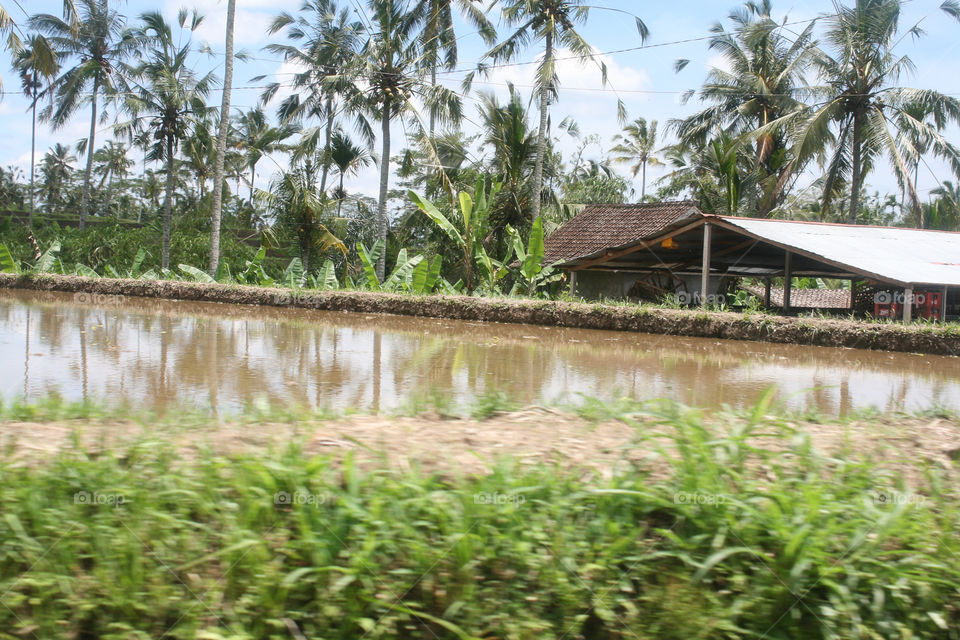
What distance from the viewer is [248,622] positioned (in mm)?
2525

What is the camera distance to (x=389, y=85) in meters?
23.7

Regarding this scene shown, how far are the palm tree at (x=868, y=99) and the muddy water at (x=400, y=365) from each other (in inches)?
350

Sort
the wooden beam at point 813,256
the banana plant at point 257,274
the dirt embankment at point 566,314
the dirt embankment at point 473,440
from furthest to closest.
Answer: the banana plant at point 257,274
the wooden beam at point 813,256
the dirt embankment at point 566,314
the dirt embankment at point 473,440

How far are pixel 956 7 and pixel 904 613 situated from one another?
23.6 m

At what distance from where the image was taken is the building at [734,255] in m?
16.2

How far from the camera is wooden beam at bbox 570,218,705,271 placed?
724 inches

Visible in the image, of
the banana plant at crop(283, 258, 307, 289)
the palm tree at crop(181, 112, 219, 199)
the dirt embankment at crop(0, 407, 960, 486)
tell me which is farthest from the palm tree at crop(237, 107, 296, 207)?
the dirt embankment at crop(0, 407, 960, 486)

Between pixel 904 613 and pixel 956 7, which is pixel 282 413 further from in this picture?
pixel 956 7

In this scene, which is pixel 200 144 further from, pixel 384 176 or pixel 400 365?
pixel 400 365

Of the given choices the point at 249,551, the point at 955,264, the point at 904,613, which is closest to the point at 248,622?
the point at 249,551

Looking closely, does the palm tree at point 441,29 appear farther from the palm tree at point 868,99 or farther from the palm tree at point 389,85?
the palm tree at point 868,99

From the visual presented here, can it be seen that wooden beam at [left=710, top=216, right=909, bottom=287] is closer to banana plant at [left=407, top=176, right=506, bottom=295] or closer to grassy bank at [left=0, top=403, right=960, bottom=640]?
banana plant at [left=407, top=176, right=506, bottom=295]

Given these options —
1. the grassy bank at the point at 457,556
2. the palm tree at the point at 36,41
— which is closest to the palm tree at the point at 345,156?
the palm tree at the point at 36,41

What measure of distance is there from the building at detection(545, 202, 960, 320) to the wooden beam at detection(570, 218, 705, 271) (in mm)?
29
